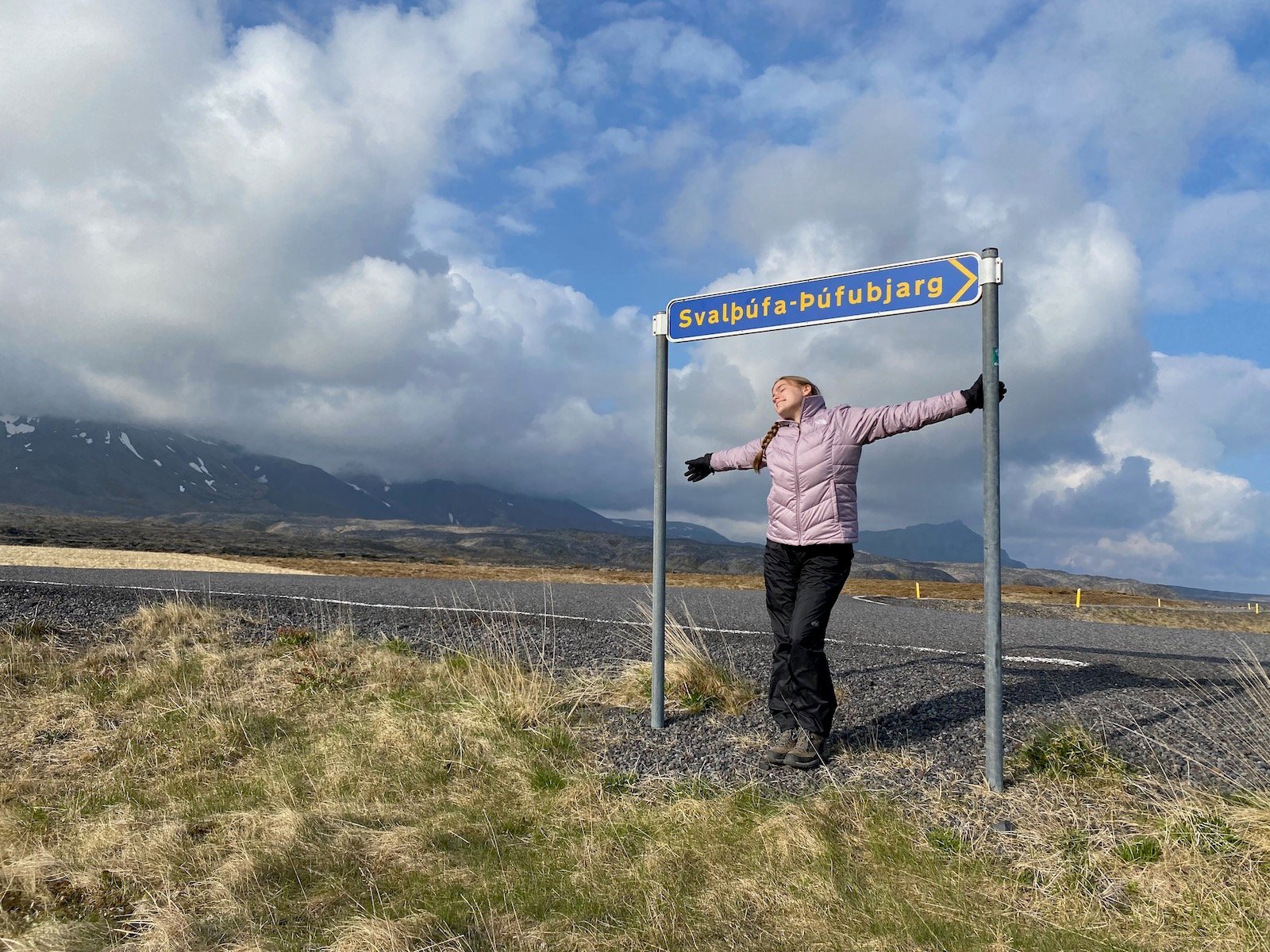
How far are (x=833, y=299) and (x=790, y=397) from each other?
2.14 ft

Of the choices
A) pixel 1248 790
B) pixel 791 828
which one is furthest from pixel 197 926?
pixel 1248 790

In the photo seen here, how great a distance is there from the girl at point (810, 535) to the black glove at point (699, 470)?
0.61 m

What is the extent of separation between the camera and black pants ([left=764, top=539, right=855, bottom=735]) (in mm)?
4871

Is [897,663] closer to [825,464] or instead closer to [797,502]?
[797,502]

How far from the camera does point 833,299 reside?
5.08 m

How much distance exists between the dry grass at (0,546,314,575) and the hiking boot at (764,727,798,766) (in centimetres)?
2108

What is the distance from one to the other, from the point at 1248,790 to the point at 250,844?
4.88 meters

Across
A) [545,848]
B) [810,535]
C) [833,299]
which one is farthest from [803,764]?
[833,299]

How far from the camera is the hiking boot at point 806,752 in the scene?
468 cm

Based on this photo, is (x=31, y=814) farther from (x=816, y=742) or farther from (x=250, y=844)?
(x=816, y=742)

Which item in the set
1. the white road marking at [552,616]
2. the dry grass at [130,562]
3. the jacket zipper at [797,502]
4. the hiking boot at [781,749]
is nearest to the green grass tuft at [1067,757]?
the hiking boot at [781,749]

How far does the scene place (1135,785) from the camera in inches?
168

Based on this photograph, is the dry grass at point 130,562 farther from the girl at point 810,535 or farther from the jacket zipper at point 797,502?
the jacket zipper at point 797,502

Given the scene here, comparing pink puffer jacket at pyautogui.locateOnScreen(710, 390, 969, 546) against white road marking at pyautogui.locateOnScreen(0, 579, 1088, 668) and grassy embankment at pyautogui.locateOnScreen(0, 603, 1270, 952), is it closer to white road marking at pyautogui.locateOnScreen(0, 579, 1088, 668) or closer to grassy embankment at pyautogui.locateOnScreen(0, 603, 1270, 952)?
grassy embankment at pyautogui.locateOnScreen(0, 603, 1270, 952)
